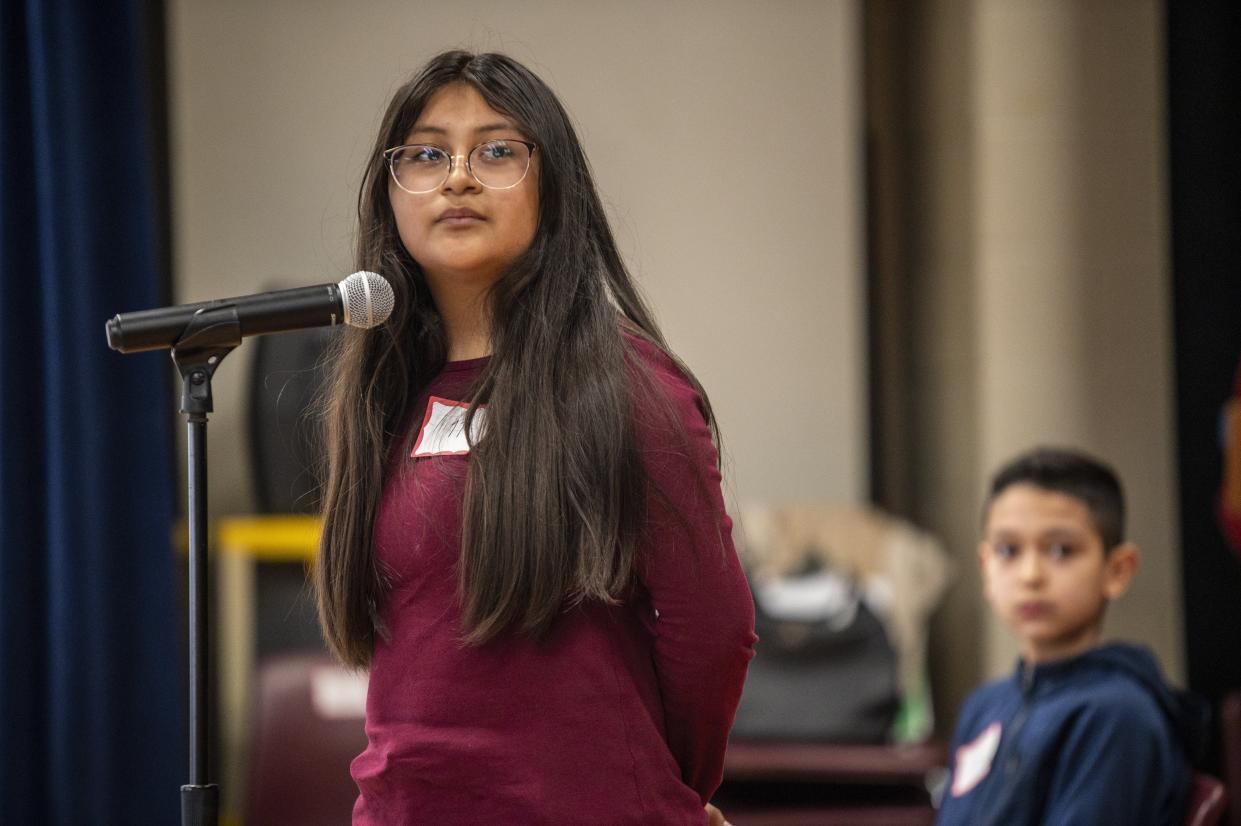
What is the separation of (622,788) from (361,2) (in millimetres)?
2872

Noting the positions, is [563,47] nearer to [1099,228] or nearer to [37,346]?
[1099,228]

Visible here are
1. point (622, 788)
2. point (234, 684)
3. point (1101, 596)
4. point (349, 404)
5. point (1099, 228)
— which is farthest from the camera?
point (1099, 228)

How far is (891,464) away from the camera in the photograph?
377 centimetres

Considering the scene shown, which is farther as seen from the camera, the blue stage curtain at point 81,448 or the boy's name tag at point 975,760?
the blue stage curtain at point 81,448

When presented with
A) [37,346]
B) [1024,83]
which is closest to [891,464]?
[1024,83]

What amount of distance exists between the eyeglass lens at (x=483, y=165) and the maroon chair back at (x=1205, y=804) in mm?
1194

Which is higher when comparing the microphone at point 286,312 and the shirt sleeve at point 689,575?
the microphone at point 286,312

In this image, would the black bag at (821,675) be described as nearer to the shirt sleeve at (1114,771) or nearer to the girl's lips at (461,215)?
the shirt sleeve at (1114,771)

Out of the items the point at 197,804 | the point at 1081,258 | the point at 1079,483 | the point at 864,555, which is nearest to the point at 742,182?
the point at 1081,258

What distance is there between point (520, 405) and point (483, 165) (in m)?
0.20

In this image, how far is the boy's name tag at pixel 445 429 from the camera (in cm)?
112

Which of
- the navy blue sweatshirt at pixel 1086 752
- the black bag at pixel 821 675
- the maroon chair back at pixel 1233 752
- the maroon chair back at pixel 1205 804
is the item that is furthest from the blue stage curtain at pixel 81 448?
the maroon chair back at pixel 1233 752

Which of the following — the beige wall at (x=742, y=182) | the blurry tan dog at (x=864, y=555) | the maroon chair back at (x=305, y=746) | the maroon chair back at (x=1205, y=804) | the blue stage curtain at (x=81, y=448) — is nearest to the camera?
the maroon chair back at (x=1205, y=804)

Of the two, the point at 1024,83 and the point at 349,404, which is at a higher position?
the point at 1024,83
